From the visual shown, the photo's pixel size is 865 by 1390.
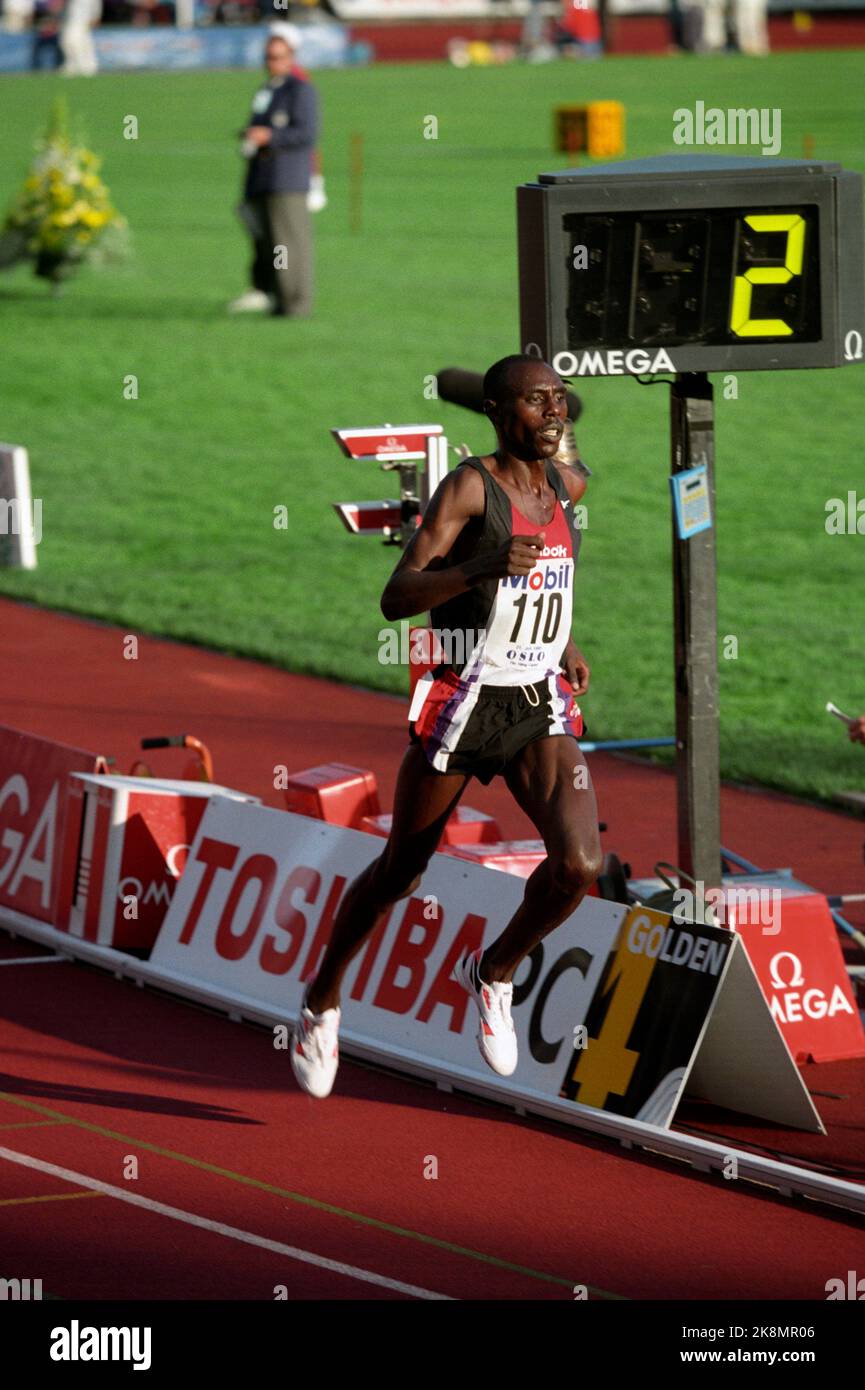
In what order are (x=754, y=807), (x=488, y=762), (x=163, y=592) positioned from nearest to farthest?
(x=488, y=762)
(x=754, y=807)
(x=163, y=592)

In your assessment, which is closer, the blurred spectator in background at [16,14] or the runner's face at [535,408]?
the runner's face at [535,408]

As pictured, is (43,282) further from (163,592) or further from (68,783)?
(68,783)

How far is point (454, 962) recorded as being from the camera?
8.51m

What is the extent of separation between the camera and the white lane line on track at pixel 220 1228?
267 inches

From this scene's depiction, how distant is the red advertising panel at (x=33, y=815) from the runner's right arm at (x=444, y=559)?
330cm

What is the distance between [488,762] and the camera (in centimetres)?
740

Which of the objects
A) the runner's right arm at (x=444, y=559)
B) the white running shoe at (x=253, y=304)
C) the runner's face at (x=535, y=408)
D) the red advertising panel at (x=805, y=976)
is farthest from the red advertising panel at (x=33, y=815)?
the white running shoe at (x=253, y=304)

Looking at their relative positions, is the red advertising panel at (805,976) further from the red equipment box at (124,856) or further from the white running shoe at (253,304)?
the white running shoe at (253,304)

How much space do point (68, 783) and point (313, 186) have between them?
54.0 feet

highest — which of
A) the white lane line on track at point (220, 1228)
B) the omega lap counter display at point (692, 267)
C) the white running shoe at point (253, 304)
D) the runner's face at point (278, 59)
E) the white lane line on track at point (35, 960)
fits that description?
the runner's face at point (278, 59)

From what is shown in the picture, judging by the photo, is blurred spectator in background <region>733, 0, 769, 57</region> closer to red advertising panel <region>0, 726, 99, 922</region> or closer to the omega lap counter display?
red advertising panel <region>0, 726, 99, 922</region>

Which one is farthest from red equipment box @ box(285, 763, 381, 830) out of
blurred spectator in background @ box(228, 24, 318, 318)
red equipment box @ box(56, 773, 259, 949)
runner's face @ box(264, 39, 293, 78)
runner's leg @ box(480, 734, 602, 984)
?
runner's face @ box(264, 39, 293, 78)
